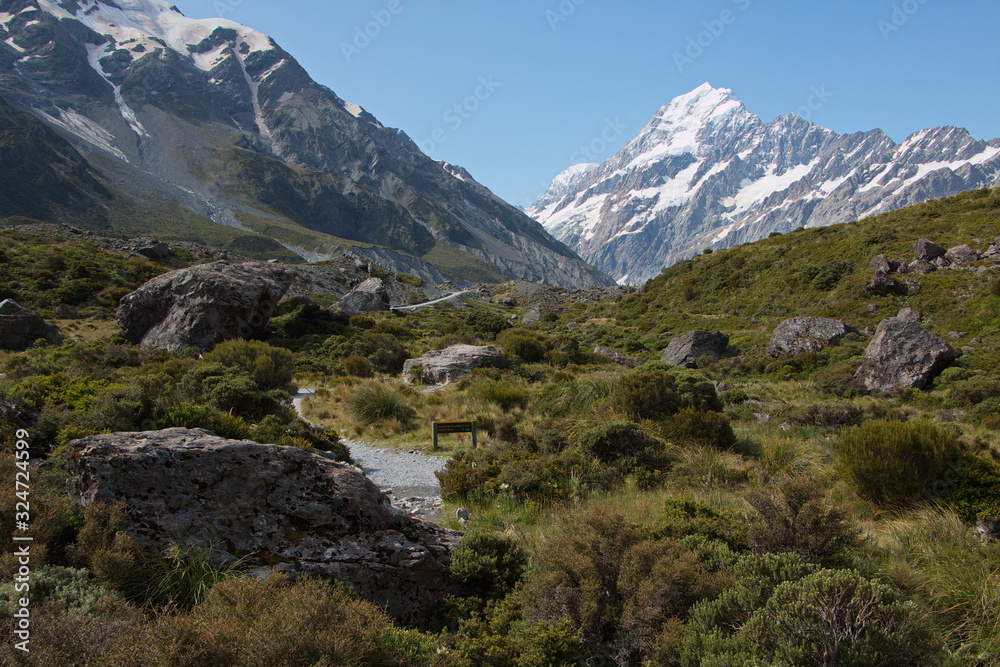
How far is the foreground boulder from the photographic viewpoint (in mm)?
19172

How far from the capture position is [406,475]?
909 cm

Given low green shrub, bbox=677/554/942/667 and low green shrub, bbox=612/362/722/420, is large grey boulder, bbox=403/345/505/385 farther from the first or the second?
low green shrub, bbox=677/554/942/667

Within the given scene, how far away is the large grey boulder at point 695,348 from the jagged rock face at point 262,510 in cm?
2250

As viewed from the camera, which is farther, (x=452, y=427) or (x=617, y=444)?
(x=452, y=427)

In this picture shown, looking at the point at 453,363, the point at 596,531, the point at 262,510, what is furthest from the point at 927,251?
the point at 262,510

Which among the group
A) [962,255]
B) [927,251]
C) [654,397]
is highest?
[927,251]

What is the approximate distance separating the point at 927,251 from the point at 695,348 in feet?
51.6

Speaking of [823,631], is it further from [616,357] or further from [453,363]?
[616,357]

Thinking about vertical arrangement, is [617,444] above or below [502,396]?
below

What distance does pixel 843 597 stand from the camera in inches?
118

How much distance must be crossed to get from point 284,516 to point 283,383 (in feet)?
38.0

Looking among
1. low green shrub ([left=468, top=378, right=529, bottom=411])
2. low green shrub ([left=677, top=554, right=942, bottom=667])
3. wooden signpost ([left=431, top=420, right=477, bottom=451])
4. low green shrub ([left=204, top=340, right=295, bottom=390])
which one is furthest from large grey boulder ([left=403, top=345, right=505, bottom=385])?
low green shrub ([left=677, top=554, right=942, bottom=667])

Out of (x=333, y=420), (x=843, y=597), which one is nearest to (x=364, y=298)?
(x=333, y=420)

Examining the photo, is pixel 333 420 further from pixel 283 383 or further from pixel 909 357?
pixel 909 357
